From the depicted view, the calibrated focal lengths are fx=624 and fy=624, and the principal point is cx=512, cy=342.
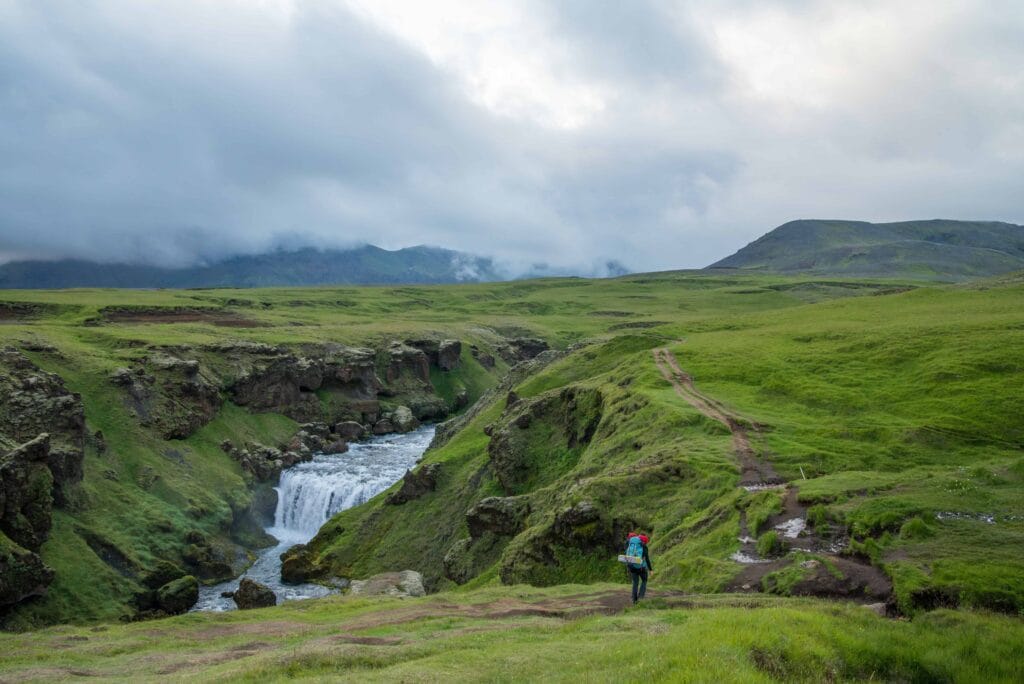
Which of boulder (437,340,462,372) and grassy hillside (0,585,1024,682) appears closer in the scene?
grassy hillside (0,585,1024,682)

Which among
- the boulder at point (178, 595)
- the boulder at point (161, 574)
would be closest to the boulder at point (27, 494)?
the boulder at point (161, 574)

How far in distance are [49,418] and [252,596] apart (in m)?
36.8

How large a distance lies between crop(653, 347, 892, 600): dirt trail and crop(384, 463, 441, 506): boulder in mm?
40223

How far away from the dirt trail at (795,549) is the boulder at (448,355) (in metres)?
125

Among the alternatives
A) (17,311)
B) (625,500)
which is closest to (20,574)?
(625,500)

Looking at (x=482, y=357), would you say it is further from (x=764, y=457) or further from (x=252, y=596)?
(x=764, y=457)

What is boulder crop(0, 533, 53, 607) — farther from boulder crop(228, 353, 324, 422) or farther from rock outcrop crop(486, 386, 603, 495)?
boulder crop(228, 353, 324, 422)

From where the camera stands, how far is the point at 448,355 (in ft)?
534

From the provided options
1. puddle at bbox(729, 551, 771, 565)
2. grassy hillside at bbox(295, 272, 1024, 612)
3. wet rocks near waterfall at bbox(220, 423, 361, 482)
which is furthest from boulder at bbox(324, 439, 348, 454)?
puddle at bbox(729, 551, 771, 565)

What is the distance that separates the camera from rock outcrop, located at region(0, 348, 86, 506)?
67938 mm

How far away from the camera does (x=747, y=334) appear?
84750 millimetres

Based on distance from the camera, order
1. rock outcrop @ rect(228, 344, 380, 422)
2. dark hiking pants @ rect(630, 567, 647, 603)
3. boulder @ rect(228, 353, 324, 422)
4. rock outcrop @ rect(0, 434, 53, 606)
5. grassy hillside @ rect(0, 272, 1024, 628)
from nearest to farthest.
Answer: dark hiking pants @ rect(630, 567, 647, 603), grassy hillside @ rect(0, 272, 1024, 628), rock outcrop @ rect(0, 434, 53, 606), boulder @ rect(228, 353, 324, 422), rock outcrop @ rect(228, 344, 380, 422)

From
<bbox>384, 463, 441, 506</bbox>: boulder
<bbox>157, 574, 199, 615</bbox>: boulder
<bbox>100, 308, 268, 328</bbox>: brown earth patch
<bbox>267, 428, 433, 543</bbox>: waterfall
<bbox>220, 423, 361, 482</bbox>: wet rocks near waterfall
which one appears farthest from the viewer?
<bbox>100, 308, 268, 328</bbox>: brown earth patch

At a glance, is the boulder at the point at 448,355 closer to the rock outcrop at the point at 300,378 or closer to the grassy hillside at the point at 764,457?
the rock outcrop at the point at 300,378
